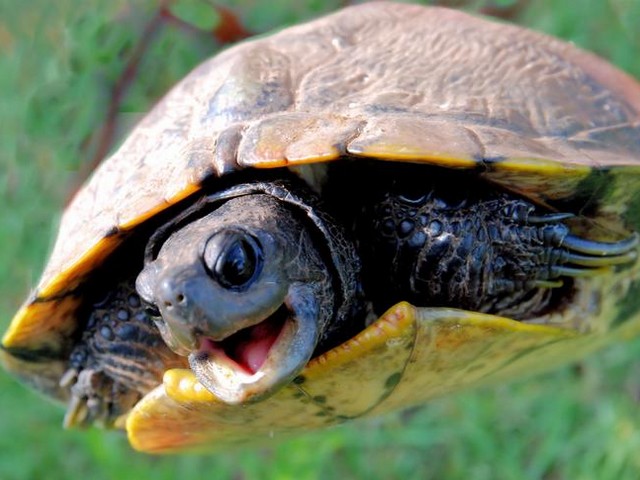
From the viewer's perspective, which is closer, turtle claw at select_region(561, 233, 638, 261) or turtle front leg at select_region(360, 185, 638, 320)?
turtle front leg at select_region(360, 185, 638, 320)

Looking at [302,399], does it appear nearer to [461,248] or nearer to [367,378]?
[367,378]

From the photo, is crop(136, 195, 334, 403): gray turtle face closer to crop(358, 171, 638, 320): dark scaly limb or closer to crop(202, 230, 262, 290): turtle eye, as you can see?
crop(202, 230, 262, 290): turtle eye

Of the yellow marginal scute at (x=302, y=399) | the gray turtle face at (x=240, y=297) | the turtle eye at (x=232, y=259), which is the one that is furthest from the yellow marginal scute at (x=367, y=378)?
the turtle eye at (x=232, y=259)

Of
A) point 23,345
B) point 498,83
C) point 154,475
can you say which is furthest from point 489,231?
point 154,475

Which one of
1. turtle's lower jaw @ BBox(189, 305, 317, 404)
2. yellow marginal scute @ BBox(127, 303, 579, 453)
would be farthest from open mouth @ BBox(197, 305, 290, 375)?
yellow marginal scute @ BBox(127, 303, 579, 453)

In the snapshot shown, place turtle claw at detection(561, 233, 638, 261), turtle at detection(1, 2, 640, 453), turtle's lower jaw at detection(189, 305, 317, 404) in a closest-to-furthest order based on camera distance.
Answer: turtle's lower jaw at detection(189, 305, 317, 404) → turtle at detection(1, 2, 640, 453) → turtle claw at detection(561, 233, 638, 261)

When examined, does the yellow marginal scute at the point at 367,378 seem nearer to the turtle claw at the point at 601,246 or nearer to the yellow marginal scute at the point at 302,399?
the yellow marginal scute at the point at 302,399
